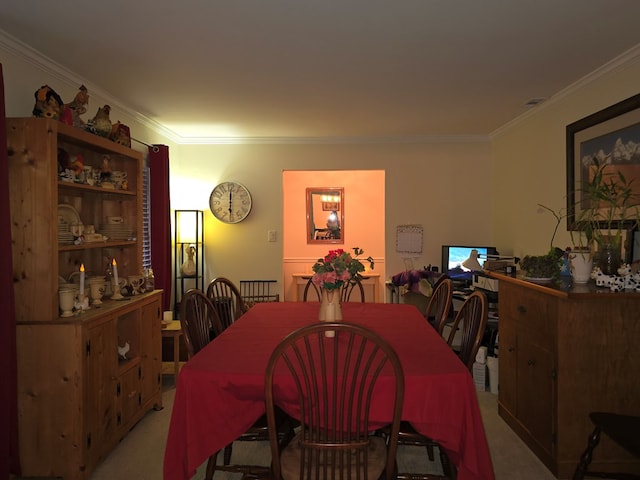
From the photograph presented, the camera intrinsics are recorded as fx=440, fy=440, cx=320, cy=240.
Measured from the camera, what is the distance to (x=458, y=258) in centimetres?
473

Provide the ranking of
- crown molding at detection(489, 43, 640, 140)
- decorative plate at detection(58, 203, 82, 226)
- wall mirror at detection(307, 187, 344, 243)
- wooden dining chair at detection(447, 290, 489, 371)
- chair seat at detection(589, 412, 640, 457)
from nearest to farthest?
chair seat at detection(589, 412, 640, 457), wooden dining chair at detection(447, 290, 489, 371), crown molding at detection(489, 43, 640, 140), decorative plate at detection(58, 203, 82, 226), wall mirror at detection(307, 187, 344, 243)

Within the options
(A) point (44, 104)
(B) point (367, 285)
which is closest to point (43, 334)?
(A) point (44, 104)

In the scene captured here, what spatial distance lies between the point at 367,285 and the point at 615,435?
14.3 feet

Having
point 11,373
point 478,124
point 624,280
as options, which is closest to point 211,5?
point 11,373

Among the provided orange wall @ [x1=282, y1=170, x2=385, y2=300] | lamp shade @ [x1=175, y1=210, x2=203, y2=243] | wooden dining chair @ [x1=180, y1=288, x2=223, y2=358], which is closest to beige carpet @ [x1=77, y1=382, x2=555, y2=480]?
wooden dining chair @ [x1=180, y1=288, x2=223, y2=358]

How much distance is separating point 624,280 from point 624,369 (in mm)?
468

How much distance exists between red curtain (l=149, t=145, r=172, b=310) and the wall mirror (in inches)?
99.7

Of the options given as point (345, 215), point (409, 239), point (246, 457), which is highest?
point (345, 215)

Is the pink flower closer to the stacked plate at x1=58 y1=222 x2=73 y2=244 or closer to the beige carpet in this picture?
the beige carpet

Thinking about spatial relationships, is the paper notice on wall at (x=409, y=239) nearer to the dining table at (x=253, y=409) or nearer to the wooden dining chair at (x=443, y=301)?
the wooden dining chair at (x=443, y=301)

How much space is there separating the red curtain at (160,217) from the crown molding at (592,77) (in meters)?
3.38

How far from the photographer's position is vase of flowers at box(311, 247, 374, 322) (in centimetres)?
216

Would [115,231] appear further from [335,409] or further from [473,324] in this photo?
[473,324]

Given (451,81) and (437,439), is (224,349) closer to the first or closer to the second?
(437,439)
